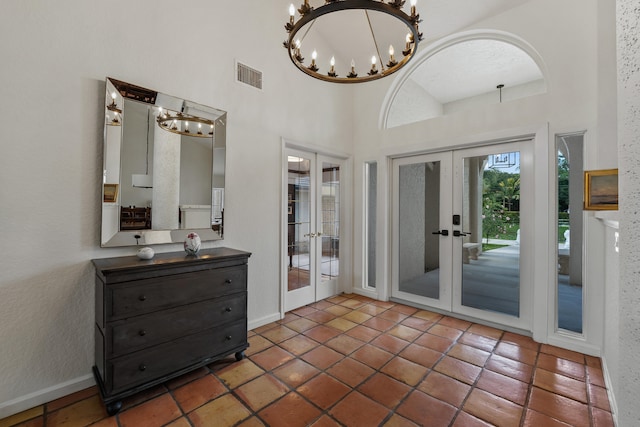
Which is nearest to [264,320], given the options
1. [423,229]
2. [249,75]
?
[423,229]

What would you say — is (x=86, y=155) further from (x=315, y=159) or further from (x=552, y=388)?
(x=552, y=388)

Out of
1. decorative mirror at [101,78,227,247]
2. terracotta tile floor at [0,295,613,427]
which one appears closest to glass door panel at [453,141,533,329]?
terracotta tile floor at [0,295,613,427]

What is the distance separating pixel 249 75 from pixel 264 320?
2840 millimetres

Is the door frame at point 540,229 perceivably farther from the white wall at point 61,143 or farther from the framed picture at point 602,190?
the white wall at point 61,143

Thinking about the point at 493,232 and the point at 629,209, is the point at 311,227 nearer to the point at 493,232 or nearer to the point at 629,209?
the point at 493,232

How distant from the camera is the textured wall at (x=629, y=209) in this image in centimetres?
74

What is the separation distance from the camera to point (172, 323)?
6.99 ft

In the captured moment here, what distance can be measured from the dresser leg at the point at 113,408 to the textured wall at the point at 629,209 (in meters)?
2.57

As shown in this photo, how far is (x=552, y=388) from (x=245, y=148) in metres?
3.49

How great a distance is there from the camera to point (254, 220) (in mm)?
3225

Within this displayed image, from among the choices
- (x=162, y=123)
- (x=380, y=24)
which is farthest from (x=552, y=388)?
(x=380, y=24)

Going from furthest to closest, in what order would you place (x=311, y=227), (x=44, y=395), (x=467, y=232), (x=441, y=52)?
(x=311, y=227) → (x=441, y=52) → (x=467, y=232) → (x=44, y=395)

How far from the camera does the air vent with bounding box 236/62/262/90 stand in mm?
3092

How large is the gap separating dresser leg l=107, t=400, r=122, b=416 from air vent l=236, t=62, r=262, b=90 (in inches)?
120
